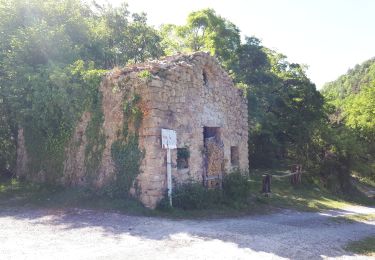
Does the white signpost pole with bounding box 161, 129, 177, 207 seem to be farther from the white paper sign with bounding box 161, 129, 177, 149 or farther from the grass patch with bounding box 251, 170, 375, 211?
the grass patch with bounding box 251, 170, 375, 211

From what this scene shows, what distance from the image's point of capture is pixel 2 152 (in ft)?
46.3

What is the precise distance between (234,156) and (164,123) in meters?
4.54

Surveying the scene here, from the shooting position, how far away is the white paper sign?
8609 millimetres

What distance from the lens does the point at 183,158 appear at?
9.70m

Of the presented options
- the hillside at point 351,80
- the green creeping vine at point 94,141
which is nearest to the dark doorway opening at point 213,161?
the green creeping vine at point 94,141

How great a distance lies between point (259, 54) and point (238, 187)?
13.0m

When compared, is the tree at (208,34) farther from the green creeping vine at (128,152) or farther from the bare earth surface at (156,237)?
the bare earth surface at (156,237)

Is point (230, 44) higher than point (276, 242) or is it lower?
higher

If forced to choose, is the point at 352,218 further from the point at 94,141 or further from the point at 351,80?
the point at 351,80

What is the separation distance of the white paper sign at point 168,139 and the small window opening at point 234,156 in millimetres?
4163

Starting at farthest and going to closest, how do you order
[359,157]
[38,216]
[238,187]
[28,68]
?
[359,157]
[28,68]
[238,187]
[38,216]

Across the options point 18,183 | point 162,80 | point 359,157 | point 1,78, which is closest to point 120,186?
point 162,80

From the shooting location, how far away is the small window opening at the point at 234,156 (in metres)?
12.6

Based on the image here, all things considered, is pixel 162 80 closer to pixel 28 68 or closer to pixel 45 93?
pixel 45 93
